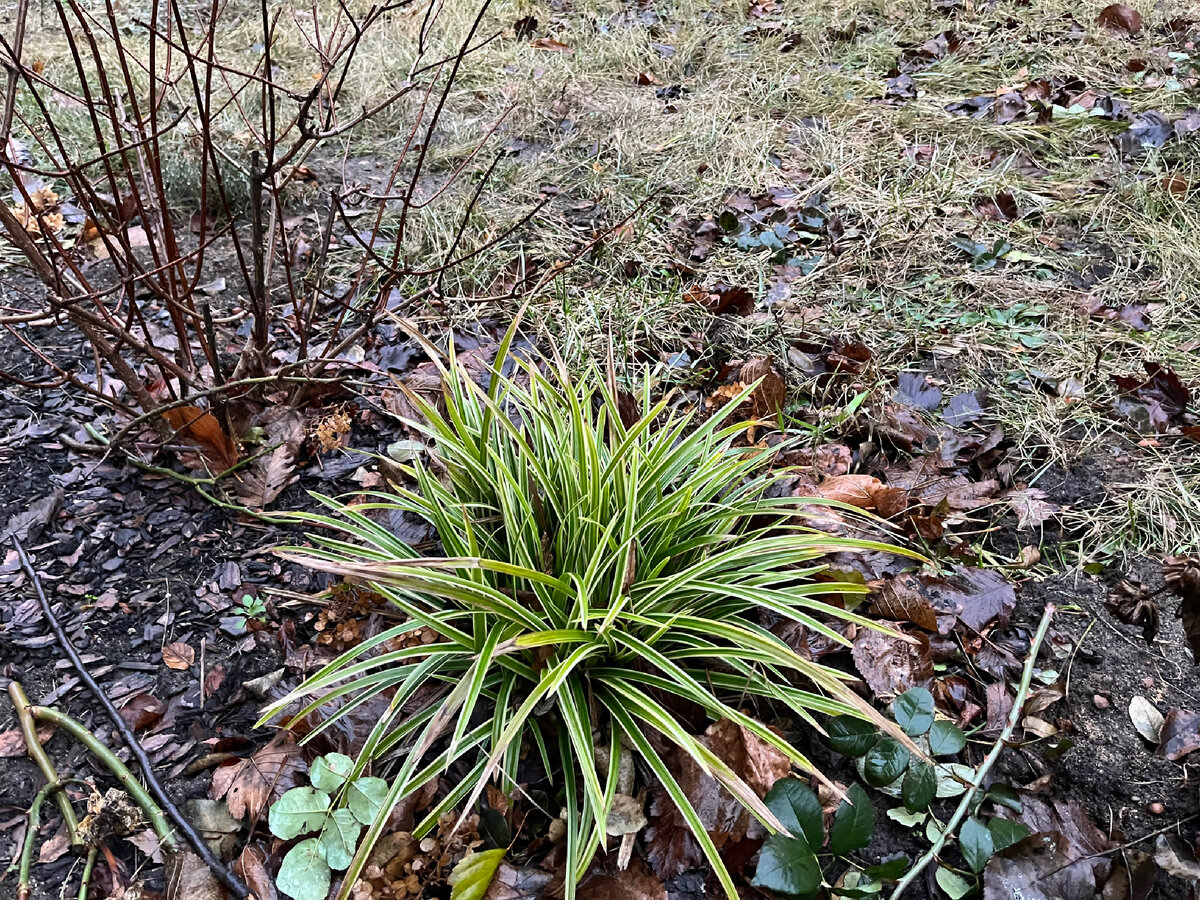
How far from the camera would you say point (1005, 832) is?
1.38 m

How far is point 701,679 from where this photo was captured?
1.61m

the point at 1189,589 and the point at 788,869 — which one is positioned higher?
the point at 1189,589

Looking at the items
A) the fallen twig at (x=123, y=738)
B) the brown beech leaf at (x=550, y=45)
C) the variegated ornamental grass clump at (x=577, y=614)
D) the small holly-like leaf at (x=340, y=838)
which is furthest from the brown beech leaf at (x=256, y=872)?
the brown beech leaf at (x=550, y=45)

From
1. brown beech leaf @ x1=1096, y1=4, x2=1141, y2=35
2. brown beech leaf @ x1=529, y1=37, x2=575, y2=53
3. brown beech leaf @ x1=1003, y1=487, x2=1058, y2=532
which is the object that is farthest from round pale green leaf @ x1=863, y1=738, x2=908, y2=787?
brown beech leaf @ x1=1096, y1=4, x2=1141, y2=35

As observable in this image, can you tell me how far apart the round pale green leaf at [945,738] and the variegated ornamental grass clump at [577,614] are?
198 mm

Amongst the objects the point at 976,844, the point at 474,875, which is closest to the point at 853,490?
the point at 976,844

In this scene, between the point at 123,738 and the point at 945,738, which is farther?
the point at 123,738

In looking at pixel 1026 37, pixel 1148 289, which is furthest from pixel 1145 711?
pixel 1026 37

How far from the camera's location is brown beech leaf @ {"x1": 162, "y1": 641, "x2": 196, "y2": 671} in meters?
1.75

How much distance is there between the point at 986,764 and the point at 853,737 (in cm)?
28

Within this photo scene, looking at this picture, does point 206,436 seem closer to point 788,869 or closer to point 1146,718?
point 788,869

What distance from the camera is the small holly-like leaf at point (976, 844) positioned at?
4.51 ft

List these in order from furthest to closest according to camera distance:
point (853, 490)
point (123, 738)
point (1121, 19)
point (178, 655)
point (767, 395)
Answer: point (1121, 19) < point (767, 395) < point (853, 490) < point (178, 655) < point (123, 738)

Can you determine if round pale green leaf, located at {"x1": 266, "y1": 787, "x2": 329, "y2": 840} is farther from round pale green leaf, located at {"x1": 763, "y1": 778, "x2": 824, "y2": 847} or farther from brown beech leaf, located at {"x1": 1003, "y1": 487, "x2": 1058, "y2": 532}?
brown beech leaf, located at {"x1": 1003, "y1": 487, "x2": 1058, "y2": 532}
